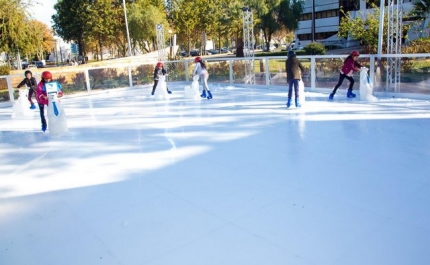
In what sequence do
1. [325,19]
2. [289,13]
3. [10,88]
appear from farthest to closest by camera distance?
[325,19] → [289,13] → [10,88]

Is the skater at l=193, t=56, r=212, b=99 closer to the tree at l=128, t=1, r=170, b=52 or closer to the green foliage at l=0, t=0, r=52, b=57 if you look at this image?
the green foliage at l=0, t=0, r=52, b=57

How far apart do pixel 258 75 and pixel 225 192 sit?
406 inches

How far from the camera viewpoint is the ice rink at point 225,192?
299cm

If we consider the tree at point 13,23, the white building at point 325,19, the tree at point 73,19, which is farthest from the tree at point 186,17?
the tree at point 13,23

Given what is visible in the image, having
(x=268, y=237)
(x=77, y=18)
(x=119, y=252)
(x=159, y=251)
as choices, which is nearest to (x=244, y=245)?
(x=268, y=237)

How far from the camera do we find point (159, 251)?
301 centimetres

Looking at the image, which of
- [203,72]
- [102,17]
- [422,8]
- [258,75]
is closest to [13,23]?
[102,17]

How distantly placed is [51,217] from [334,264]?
2795mm

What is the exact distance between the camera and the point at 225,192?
4.12 metres

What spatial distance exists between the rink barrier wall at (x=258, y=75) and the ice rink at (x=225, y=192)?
2.06 meters

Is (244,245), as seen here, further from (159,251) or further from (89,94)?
(89,94)

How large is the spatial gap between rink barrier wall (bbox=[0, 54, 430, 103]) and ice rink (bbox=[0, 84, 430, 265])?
2060mm

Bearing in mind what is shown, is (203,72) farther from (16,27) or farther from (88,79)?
(16,27)

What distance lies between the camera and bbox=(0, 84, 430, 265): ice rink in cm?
299
